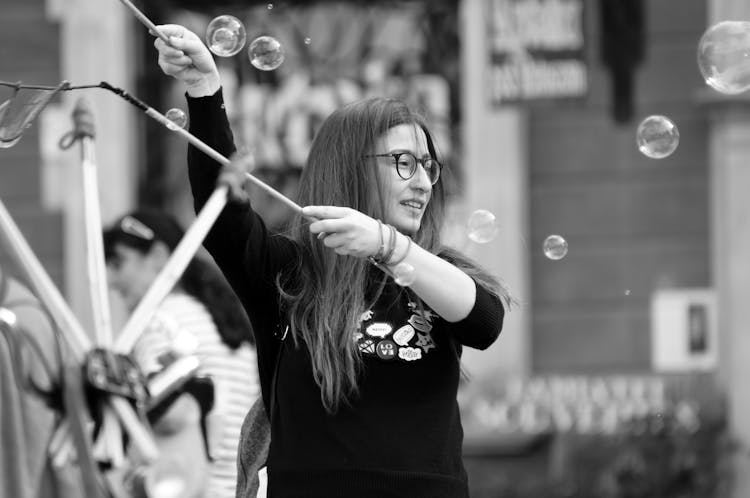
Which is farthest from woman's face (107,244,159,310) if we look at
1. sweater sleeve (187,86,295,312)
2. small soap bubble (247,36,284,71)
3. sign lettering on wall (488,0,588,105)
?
sign lettering on wall (488,0,588,105)

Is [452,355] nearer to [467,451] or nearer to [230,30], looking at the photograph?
[230,30]

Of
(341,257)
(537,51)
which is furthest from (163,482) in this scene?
(537,51)

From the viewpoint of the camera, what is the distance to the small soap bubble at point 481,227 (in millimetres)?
3637

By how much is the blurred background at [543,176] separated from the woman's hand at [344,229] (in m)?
5.94

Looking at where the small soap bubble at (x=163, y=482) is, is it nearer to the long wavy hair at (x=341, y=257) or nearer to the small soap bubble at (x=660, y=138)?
the long wavy hair at (x=341, y=257)

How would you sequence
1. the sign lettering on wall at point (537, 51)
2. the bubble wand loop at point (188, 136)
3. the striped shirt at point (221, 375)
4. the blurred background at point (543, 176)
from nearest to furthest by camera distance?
1. the bubble wand loop at point (188, 136)
2. the striped shirt at point (221, 375)
3. the sign lettering on wall at point (537, 51)
4. the blurred background at point (543, 176)

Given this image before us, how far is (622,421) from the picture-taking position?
9156mm

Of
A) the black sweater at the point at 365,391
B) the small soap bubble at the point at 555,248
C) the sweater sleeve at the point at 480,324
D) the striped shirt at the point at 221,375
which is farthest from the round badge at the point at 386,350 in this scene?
the striped shirt at the point at 221,375

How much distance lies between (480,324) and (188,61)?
642 millimetres

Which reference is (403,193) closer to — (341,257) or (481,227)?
(341,257)

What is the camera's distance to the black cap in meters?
4.66

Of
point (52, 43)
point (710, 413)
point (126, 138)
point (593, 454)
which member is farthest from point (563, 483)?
point (52, 43)

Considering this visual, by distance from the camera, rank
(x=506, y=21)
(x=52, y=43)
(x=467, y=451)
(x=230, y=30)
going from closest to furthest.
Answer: (x=230, y=30) → (x=506, y=21) → (x=467, y=451) → (x=52, y=43)

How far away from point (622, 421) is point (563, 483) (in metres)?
0.51
